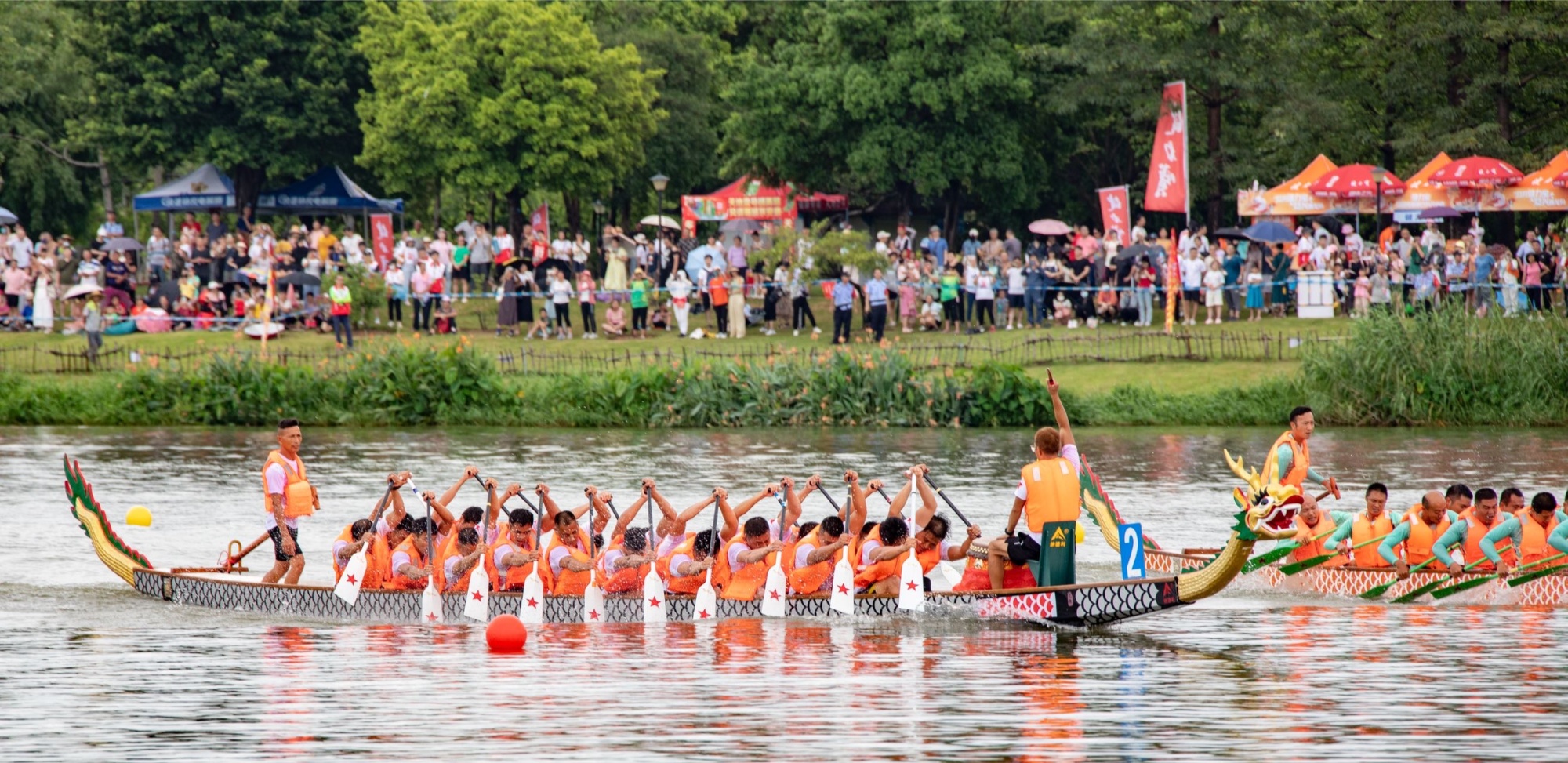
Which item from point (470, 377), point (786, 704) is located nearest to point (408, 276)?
point (470, 377)

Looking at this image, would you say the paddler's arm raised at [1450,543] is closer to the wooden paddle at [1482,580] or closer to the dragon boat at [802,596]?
the wooden paddle at [1482,580]

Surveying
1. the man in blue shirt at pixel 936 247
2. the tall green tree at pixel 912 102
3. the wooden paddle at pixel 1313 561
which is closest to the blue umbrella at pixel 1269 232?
the man in blue shirt at pixel 936 247

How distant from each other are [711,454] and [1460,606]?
14204mm

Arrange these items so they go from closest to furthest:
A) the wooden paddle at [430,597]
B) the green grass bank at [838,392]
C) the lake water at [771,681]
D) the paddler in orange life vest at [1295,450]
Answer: the lake water at [771,681]
the wooden paddle at [430,597]
the paddler in orange life vest at [1295,450]
the green grass bank at [838,392]

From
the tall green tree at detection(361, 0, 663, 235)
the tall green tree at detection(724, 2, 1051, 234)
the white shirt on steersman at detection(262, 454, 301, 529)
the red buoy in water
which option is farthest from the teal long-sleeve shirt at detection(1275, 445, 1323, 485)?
the tall green tree at detection(361, 0, 663, 235)

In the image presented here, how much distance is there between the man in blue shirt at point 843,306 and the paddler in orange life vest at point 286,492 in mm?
19479

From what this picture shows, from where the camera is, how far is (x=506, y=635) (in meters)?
17.0

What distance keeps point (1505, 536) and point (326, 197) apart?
35929 mm

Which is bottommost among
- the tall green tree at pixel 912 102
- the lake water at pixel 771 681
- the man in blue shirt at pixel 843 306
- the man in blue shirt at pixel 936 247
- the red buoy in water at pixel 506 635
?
the lake water at pixel 771 681

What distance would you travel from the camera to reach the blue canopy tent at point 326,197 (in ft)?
160

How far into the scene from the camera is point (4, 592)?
67.0 ft

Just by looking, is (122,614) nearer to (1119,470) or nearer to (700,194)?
(1119,470)

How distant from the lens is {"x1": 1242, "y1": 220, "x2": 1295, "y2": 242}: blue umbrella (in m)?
39.3

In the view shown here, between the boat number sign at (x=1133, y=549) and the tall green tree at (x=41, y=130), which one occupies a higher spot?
the tall green tree at (x=41, y=130)
